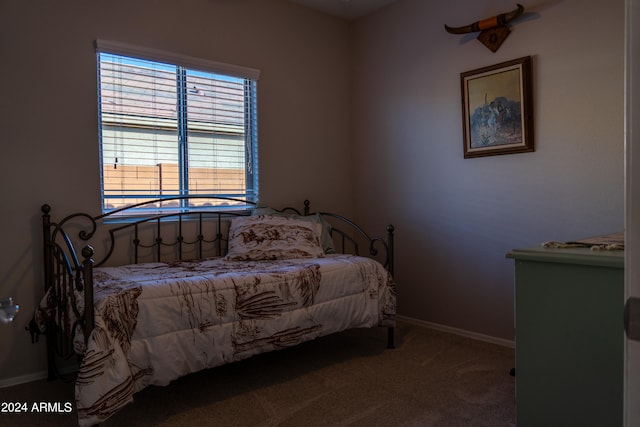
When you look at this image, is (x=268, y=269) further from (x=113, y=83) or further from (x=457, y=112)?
(x=457, y=112)

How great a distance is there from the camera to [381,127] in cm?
361

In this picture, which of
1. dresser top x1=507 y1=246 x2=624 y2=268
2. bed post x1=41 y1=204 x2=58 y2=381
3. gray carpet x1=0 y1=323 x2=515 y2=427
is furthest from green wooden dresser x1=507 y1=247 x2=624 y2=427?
bed post x1=41 y1=204 x2=58 y2=381

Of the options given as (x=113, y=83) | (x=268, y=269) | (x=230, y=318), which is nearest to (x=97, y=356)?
(x=230, y=318)

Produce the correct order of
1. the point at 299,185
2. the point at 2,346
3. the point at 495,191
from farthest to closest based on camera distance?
the point at 299,185 < the point at 495,191 < the point at 2,346

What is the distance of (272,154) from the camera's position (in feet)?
11.0

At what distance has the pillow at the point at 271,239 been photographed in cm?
280

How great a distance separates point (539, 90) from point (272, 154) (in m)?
1.78

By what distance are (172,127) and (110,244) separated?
2.69 feet

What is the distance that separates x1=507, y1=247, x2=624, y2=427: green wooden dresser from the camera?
3.46ft

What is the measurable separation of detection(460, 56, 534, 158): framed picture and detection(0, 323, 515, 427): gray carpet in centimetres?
125

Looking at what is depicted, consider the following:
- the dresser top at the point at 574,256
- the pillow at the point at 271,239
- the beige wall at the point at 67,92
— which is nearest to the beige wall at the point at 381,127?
the beige wall at the point at 67,92

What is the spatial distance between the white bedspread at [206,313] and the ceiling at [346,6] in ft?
6.51

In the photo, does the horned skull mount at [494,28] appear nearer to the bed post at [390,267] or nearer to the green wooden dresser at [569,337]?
the bed post at [390,267]

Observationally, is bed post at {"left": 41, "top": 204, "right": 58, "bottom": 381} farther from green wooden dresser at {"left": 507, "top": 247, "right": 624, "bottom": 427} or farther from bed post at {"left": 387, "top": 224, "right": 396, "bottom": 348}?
green wooden dresser at {"left": 507, "top": 247, "right": 624, "bottom": 427}
